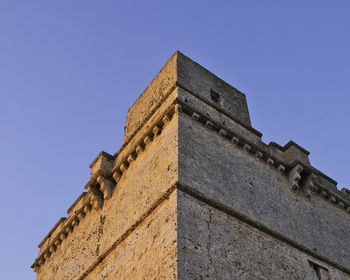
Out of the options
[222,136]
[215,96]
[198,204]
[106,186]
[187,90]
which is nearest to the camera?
[198,204]

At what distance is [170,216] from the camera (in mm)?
7039

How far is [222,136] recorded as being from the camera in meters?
9.57

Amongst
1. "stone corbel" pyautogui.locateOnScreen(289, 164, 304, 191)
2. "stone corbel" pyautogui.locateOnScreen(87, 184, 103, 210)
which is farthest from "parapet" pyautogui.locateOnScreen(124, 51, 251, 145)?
"stone corbel" pyautogui.locateOnScreen(289, 164, 304, 191)

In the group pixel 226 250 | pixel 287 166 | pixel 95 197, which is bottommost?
pixel 226 250

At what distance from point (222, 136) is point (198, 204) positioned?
260 cm

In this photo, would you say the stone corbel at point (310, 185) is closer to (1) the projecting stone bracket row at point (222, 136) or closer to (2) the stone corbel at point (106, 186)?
(1) the projecting stone bracket row at point (222, 136)

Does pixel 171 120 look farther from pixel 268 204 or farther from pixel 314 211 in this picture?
pixel 314 211

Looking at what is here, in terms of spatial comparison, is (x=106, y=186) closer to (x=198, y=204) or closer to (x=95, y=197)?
(x=95, y=197)

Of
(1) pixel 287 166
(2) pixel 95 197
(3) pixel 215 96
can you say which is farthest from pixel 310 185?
(2) pixel 95 197

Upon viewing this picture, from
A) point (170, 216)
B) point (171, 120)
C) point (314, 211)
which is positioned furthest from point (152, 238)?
point (314, 211)

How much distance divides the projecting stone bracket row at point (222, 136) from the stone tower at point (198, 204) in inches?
1.2

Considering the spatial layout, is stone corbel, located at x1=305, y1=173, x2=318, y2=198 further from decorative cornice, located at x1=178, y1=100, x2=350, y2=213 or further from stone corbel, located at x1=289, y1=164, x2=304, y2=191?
stone corbel, located at x1=289, y1=164, x2=304, y2=191

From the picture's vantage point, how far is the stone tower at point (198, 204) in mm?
7102

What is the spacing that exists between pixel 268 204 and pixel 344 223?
3.50 metres
